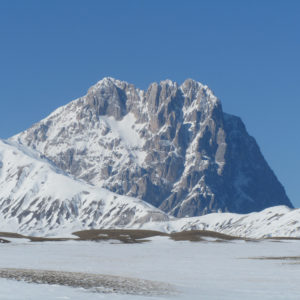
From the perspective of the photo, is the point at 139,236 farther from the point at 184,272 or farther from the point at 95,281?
the point at 95,281

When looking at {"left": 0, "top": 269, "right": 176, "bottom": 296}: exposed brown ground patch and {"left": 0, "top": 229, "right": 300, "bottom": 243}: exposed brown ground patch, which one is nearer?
{"left": 0, "top": 269, "right": 176, "bottom": 296}: exposed brown ground patch

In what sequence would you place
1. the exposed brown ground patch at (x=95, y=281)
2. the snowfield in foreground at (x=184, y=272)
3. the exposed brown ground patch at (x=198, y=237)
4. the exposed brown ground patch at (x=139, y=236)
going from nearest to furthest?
1. the snowfield in foreground at (x=184, y=272)
2. the exposed brown ground patch at (x=95, y=281)
3. the exposed brown ground patch at (x=139, y=236)
4. the exposed brown ground patch at (x=198, y=237)

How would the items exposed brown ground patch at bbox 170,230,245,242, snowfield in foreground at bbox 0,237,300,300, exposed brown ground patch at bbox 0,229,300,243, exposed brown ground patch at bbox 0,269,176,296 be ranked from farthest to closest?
exposed brown ground patch at bbox 170,230,245,242
exposed brown ground patch at bbox 0,229,300,243
exposed brown ground patch at bbox 0,269,176,296
snowfield in foreground at bbox 0,237,300,300

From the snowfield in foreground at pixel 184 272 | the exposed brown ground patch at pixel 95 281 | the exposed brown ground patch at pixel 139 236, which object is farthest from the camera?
the exposed brown ground patch at pixel 139 236

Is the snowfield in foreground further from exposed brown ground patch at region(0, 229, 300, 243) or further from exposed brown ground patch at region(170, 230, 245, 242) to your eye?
exposed brown ground patch at region(170, 230, 245, 242)

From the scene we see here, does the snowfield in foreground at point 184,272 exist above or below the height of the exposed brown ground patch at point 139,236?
below

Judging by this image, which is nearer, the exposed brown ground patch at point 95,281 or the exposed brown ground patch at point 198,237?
the exposed brown ground patch at point 95,281

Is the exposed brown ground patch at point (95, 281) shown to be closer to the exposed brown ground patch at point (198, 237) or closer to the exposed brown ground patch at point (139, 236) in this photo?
the exposed brown ground patch at point (139, 236)

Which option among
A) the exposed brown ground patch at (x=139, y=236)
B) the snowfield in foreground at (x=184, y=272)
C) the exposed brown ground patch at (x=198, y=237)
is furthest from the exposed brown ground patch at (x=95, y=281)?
the exposed brown ground patch at (x=198, y=237)

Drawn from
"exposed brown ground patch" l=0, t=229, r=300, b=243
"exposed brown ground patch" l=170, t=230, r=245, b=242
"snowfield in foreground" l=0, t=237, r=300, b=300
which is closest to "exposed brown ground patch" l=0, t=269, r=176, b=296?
"snowfield in foreground" l=0, t=237, r=300, b=300

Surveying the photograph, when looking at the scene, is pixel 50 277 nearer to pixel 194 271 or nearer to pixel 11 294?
pixel 11 294

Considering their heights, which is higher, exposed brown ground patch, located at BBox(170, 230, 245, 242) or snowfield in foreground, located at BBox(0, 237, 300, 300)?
exposed brown ground patch, located at BBox(170, 230, 245, 242)

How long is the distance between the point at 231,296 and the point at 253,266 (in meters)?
24.1

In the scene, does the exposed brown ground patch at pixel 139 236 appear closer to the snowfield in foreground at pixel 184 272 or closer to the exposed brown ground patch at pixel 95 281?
the snowfield in foreground at pixel 184 272
